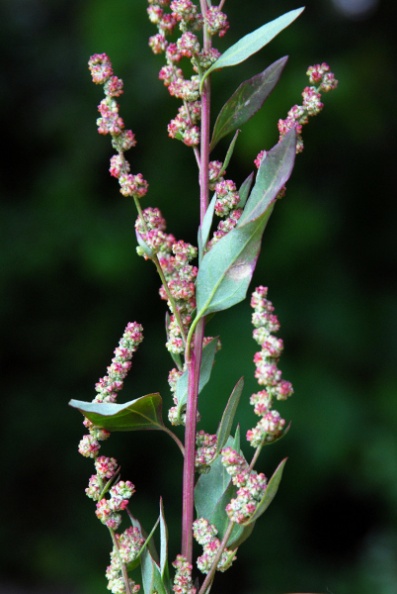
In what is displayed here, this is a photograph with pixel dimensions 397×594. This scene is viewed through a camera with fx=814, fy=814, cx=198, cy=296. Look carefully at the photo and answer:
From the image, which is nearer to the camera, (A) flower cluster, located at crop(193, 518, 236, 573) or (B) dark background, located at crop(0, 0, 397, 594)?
(A) flower cluster, located at crop(193, 518, 236, 573)

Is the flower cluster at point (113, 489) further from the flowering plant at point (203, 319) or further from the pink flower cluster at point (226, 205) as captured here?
the pink flower cluster at point (226, 205)

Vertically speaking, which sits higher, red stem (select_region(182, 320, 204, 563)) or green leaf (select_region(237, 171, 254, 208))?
green leaf (select_region(237, 171, 254, 208))

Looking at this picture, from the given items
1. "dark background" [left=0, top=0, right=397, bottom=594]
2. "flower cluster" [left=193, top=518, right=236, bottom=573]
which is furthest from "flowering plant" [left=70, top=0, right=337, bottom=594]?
"dark background" [left=0, top=0, right=397, bottom=594]

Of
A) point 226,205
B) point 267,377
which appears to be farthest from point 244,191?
point 267,377

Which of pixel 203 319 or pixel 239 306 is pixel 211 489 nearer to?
pixel 203 319

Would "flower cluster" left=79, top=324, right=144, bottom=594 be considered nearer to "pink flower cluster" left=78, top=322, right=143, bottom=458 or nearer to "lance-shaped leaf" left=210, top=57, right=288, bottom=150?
"pink flower cluster" left=78, top=322, right=143, bottom=458

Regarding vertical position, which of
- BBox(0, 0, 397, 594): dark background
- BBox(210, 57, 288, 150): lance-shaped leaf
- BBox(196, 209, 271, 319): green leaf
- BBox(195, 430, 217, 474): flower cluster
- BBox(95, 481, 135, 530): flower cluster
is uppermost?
BBox(210, 57, 288, 150): lance-shaped leaf

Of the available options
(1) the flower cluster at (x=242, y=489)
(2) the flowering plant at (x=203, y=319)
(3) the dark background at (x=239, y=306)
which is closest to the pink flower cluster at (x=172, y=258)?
(2) the flowering plant at (x=203, y=319)

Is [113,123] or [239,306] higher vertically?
[113,123]

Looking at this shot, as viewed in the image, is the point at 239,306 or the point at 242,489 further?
the point at 239,306
